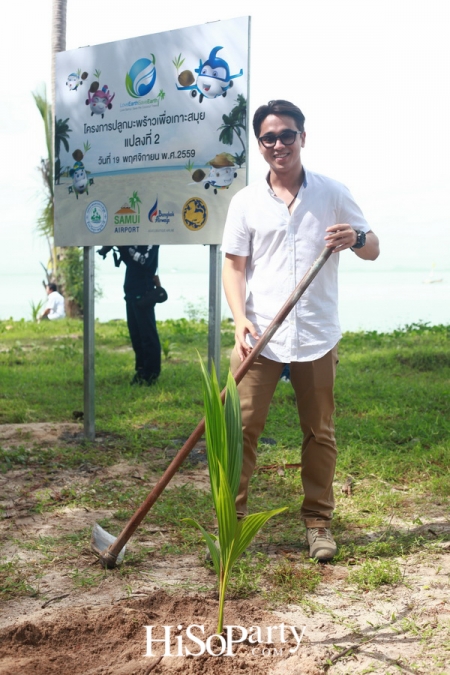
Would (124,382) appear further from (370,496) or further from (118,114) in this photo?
(370,496)

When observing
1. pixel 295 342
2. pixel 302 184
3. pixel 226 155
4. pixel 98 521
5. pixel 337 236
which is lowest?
pixel 98 521

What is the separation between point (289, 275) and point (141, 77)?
252 centimetres

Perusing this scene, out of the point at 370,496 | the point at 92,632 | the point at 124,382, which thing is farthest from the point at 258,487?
the point at 124,382

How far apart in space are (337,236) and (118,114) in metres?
2.79

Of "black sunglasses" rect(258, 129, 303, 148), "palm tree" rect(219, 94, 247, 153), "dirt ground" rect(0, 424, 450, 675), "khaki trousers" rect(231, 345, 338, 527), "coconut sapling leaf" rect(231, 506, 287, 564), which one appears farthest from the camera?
"palm tree" rect(219, 94, 247, 153)

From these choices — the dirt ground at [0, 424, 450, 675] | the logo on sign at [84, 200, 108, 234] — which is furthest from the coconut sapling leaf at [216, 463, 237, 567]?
the logo on sign at [84, 200, 108, 234]

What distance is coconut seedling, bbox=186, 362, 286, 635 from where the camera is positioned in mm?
2504

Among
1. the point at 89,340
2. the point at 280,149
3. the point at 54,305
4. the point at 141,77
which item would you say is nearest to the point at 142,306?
the point at 89,340

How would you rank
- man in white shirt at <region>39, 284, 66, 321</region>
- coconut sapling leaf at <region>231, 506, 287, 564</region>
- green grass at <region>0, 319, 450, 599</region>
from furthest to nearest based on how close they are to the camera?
man in white shirt at <region>39, 284, 66, 321</region>, green grass at <region>0, 319, 450, 599</region>, coconut sapling leaf at <region>231, 506, 287, 564</region>

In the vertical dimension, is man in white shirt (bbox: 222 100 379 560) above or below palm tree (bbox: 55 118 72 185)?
below

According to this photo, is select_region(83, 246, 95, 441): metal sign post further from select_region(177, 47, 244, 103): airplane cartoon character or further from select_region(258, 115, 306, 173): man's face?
select_region(258, 115, 306, 173): man's face

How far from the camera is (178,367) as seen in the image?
880 cm

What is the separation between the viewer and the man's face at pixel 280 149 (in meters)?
3.29

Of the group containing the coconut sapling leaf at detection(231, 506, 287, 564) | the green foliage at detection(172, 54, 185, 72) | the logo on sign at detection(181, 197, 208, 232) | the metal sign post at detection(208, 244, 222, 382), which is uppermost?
the green foliage at detection(172, 54, 185, 72)
